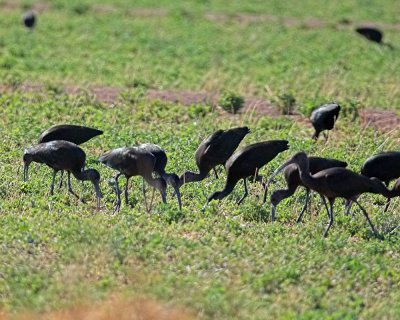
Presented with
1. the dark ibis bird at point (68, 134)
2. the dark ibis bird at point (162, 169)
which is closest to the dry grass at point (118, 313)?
the dark ibis bird at point (162, 169)

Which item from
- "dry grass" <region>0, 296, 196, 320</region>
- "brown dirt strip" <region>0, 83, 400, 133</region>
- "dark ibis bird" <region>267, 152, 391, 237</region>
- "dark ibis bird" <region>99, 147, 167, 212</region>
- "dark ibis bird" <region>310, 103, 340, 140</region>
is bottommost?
"brown dirt strip" <region>0, 83, 400, 133</region>

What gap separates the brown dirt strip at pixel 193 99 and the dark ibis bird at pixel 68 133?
401cm

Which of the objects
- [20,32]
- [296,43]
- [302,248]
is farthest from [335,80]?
[302,248]

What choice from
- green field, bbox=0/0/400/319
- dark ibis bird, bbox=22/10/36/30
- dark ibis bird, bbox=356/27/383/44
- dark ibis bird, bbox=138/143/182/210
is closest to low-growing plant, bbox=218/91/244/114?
green field, bbox=0/0/400/319

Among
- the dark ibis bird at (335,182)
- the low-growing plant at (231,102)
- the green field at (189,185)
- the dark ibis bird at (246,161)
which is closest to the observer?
the green field at (189,185)

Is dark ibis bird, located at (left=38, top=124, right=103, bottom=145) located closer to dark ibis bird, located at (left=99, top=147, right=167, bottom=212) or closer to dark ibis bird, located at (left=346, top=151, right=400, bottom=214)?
dark ibis bird, located at (left=99, top=147, right=167, bottom=212)

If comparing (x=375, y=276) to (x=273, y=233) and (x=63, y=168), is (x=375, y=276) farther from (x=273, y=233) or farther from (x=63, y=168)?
(x=63, y=168)

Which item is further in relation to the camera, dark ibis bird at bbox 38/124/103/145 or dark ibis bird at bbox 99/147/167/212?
dark ibis bird at bbox 38/124/103/145

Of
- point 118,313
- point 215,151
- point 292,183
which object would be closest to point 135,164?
point 215,151

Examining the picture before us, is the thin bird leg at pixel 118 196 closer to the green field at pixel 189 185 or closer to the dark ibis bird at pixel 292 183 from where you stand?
the green field at pixel 189 185

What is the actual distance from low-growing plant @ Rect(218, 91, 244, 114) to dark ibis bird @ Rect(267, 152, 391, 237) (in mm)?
5893

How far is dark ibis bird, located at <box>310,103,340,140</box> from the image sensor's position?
48.6 feet

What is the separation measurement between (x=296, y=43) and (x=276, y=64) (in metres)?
2.80

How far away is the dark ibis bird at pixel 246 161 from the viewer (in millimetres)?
11656
